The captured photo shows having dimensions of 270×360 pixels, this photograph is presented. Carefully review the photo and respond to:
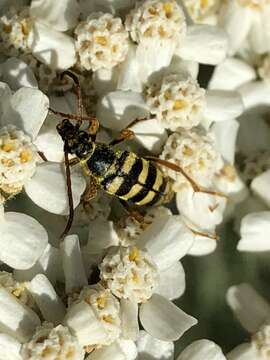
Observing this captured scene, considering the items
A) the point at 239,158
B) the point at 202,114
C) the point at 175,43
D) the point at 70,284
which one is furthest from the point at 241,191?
the point at 70,284

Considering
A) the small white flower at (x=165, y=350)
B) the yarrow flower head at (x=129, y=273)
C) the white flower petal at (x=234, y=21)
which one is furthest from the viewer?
the white flower petal at (x=234, y=21)

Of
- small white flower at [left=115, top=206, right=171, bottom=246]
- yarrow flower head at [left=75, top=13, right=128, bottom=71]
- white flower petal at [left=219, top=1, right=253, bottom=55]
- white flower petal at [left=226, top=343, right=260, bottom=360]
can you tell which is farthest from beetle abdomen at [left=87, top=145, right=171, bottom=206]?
white flower petal at [left=219, top=1, right=253, bottom=55]

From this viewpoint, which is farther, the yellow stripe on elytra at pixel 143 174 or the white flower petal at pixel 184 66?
the white flower petal at pixel 184 66

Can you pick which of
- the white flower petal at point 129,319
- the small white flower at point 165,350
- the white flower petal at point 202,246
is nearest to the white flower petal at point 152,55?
the white flower petal at point 202,246

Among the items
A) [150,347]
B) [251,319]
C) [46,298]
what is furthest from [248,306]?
[46,298]

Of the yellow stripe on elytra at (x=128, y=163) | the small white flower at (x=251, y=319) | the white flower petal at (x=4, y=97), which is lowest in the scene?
the small white flower at (x=251, y=319)

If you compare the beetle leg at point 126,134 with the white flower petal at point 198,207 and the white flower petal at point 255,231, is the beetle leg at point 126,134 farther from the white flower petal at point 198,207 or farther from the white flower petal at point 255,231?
the white flower petal at point 255,231
